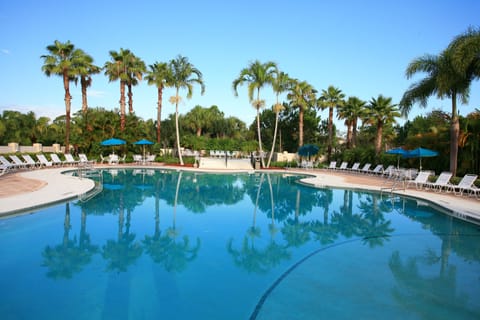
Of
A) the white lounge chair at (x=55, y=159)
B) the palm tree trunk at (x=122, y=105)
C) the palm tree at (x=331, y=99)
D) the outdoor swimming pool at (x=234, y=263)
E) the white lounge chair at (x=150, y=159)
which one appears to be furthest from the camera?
the palm tree at (x=331, y=99)

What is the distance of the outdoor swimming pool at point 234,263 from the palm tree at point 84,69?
1761 centimetres

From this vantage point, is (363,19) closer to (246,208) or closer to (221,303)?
(246,208)

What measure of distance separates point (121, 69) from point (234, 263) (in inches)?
989

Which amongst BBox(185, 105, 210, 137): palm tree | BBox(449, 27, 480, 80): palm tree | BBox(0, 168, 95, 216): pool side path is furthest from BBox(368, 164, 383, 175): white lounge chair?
BBox(185, 105, 210, 137): palm tree

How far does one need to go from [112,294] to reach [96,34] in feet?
61.4

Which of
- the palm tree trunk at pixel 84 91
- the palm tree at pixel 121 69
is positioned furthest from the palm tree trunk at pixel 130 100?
the palm tree trunk at pixel 84 91

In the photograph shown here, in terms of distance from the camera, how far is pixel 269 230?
7.41 meters

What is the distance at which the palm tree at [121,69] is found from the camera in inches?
1031

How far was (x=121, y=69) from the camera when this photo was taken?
26.3 metres

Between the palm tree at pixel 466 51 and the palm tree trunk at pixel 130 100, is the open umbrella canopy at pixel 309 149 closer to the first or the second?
the palm tree at pixel 466 51

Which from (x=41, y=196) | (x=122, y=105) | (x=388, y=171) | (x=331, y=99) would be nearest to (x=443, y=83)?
(x=388, y=171)

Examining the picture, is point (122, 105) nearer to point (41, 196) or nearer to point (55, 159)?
point (55, 159)

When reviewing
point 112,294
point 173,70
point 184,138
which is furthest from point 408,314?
point 184,138

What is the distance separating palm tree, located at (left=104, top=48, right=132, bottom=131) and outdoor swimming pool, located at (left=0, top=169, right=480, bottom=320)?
18.7m
